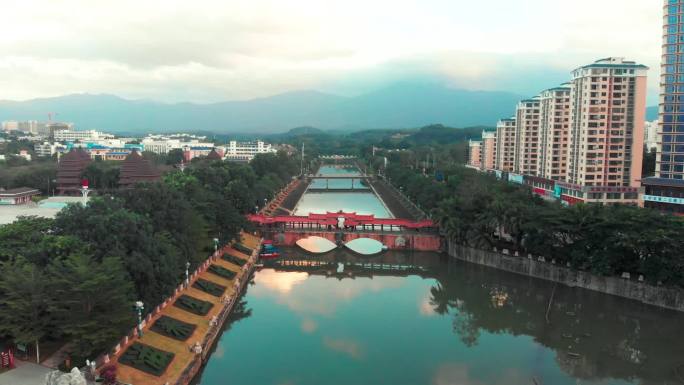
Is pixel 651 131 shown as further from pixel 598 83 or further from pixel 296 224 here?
pixel 296 224

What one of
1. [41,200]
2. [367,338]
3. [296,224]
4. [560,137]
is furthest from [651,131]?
[41,200]

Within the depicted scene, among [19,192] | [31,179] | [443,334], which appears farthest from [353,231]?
[31,179]

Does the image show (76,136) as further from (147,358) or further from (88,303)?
(88,303)

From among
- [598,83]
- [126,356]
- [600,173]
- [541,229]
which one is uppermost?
[598,83]

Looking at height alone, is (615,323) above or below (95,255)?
below

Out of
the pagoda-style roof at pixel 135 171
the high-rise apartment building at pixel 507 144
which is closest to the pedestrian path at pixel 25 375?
the pagoda-style roof at pixel 135 171

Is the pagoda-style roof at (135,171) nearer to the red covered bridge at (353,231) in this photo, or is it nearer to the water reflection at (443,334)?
the red covered bridge at (353,231)

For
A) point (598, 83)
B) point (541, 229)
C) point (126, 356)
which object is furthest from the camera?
point (598, 83)
